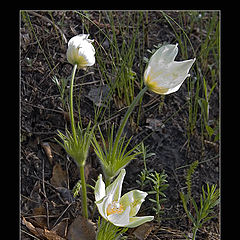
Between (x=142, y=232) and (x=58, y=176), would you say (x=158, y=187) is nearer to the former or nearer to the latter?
(x=142, y=232)

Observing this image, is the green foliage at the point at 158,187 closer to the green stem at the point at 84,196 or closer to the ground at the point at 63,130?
the ground at the point at 63,130

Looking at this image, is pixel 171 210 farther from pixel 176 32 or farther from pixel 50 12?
pixel 50 12

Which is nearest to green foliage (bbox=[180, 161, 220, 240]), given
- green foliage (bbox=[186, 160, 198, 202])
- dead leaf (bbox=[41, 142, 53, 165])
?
green foliage (bbox=[186, 160, 198, 202])

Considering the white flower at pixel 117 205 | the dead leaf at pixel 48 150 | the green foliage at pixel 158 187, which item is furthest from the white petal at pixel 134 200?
the dead leaf at pixel 48 150

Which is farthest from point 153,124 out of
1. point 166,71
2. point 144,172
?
point 166,71

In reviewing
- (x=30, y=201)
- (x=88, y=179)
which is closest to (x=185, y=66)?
(x=88, y=179)
